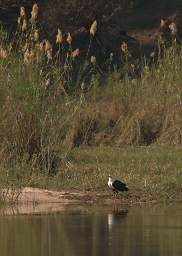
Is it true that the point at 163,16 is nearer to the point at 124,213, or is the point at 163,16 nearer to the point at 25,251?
the point at 124,213

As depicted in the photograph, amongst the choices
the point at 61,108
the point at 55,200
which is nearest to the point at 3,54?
the point at 61,108

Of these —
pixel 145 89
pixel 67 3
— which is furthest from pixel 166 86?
pixel 67 3

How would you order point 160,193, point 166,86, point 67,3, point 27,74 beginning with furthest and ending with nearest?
point 67,3
point 166,86
point 27,74
point 160,193

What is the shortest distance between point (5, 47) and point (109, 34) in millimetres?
13602

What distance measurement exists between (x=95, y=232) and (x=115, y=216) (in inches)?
51.7

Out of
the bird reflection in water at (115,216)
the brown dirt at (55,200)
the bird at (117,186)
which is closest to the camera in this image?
the bird reflection in water at (115,216)

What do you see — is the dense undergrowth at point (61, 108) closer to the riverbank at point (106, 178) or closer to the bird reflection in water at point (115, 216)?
the riverbank at point (106, 178)

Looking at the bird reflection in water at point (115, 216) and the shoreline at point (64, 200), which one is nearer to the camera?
the bird reflection in water at point (115, 216)

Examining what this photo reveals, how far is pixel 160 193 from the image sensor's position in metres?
16.1

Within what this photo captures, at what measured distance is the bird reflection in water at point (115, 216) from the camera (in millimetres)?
13961

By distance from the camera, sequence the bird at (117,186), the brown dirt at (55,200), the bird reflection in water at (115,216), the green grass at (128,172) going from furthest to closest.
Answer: the green grass at (128,172) < the bird at (117,186) < the brown dirt at (55,200) < the bird reflection in water at (115,216)

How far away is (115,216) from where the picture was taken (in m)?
14.6

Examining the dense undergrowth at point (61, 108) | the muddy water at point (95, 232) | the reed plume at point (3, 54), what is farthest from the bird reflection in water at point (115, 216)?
the reed plume at point (3, 54)

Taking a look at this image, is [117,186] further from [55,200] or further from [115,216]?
[115,216]
